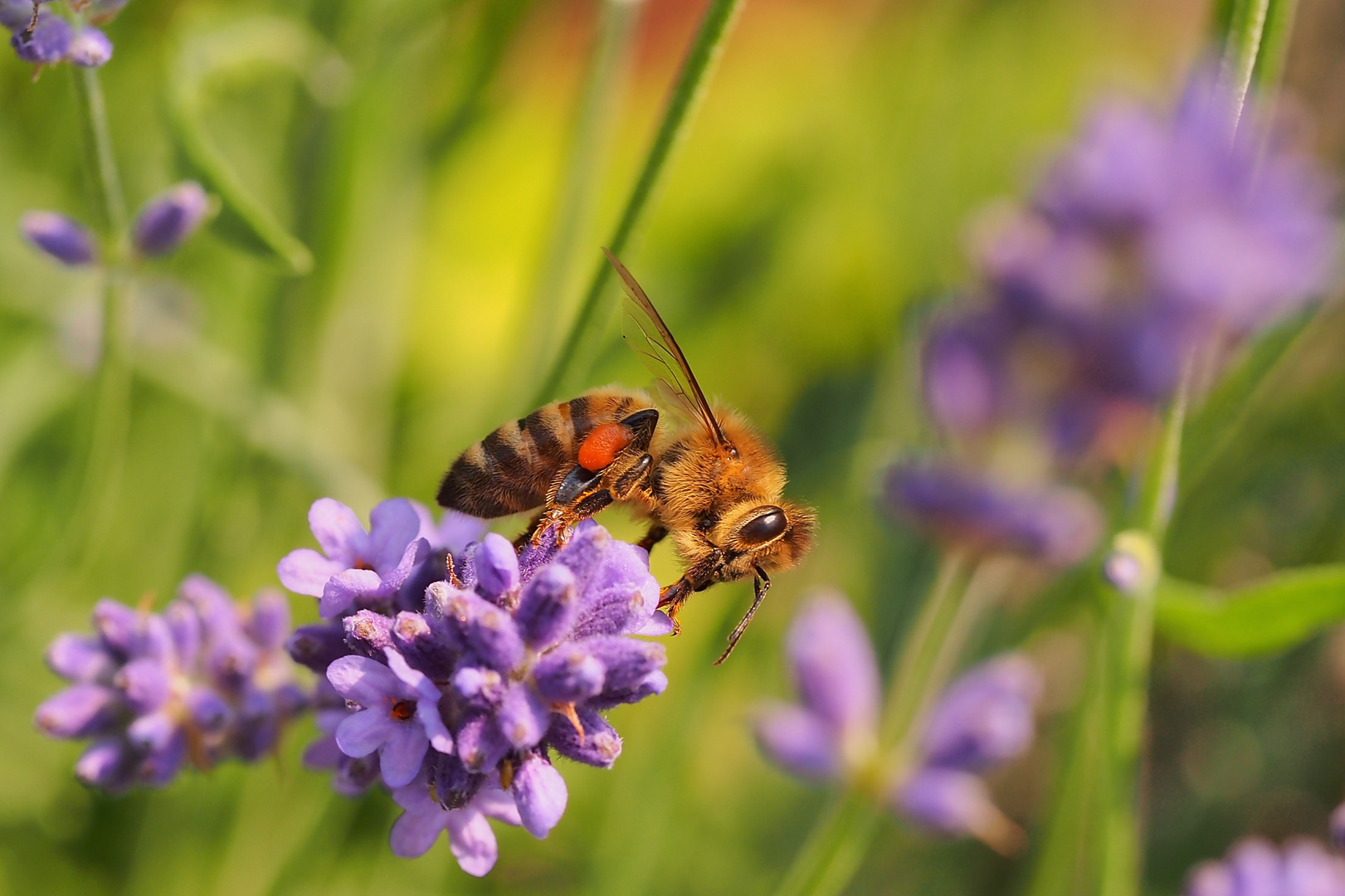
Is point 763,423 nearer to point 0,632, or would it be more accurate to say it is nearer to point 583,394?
point 583,394

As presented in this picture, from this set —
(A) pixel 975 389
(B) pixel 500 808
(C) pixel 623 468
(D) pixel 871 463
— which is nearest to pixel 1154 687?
(D) pixel 871 463

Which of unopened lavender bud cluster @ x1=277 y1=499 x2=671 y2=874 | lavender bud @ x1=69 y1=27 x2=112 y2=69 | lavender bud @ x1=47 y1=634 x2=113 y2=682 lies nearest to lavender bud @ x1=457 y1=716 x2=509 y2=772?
unopened lavender bud cluster @ x1=277 y1=499 x2=671 y2=874

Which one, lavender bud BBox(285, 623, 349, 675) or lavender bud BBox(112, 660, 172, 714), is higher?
lavender bud BBox(285, 623, 349, 675)

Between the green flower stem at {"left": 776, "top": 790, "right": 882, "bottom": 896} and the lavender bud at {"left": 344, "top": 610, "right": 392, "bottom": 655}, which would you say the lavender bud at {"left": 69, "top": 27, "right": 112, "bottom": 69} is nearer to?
the lavender bud at {"left": 344, "top": 610, "right": 392, "bottom": 655}

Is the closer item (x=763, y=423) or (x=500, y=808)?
(x=500, y=808)

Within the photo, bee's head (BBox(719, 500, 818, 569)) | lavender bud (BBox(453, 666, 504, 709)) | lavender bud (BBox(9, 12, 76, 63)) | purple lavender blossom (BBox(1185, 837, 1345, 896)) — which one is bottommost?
purple lavender blossom (BBox(1185, 837, 1345, 896))

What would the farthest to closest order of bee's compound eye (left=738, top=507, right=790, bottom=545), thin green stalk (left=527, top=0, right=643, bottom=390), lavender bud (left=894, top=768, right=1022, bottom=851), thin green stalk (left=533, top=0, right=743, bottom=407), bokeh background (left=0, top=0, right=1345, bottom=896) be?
bokeh background (left=0, top=0, right=1345, bottom=896) → thin green stalk (left=527, top=0, right=643, bottom=390) → lavender bud (left=894, top=768, right=1022, bottom=851) → bee's compound eye (left=738, top=507, right=790, bottom=545) → thin green stalk (left=533, top=0, right=743, bottom=407)
